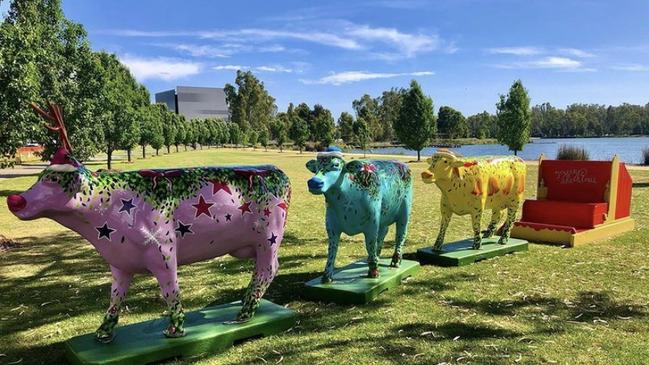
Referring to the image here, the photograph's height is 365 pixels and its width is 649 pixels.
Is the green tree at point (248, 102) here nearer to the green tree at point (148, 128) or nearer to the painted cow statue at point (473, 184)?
the green tree at point (148, 128)

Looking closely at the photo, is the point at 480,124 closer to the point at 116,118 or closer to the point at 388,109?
the point at 388,109

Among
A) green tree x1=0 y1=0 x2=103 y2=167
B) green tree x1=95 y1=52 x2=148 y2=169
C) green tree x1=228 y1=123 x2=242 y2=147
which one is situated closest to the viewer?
green tree x1=0 y1=0 x2=103 y2=167

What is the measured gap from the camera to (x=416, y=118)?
38.7 m

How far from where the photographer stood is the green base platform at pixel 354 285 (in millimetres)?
6082

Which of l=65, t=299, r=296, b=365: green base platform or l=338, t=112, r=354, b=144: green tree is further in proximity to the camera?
l=338, t=112, r=354, b=144: green tree

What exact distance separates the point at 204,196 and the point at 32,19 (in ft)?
53.7

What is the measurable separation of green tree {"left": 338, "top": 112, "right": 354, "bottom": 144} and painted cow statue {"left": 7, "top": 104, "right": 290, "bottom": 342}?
6590 centimetres

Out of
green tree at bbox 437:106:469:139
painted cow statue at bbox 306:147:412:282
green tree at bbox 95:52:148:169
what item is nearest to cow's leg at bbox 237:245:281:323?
painted cow statue at bbox 306:147:412:282

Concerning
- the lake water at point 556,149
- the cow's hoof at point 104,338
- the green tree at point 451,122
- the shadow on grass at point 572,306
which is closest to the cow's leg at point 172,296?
the cow's hoof at point 104,338

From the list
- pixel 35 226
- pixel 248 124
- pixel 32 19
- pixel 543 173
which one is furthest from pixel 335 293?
pixel 248 124

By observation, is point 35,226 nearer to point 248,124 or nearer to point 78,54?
point 78,54

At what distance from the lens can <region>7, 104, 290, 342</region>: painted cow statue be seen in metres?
3.96

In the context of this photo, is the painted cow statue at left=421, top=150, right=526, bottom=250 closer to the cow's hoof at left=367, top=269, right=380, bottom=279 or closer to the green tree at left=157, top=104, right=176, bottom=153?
the cow's hoof at left=367, top=269, right=380, bottom=279

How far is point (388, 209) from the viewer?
680cm
